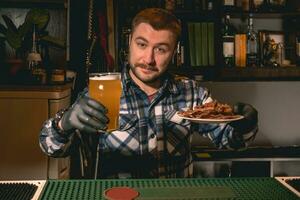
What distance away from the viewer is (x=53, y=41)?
3387mm

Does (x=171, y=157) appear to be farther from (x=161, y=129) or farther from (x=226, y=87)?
(x=226, y=87)

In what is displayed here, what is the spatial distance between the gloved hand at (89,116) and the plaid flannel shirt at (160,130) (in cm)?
49

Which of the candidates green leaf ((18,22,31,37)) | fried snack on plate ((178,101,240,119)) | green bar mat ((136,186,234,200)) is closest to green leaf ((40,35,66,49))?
green leaf ((18,22,31,37))

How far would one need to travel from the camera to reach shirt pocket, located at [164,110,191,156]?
2.00 metres

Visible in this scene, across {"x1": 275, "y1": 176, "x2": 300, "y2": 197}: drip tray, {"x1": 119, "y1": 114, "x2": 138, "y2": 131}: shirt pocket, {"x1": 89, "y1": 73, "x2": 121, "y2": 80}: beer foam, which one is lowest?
{"x1": 275, "y1": 176, "x2": 300, "y2": 197}: drip tray

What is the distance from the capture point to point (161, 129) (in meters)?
1.97

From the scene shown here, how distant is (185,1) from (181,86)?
1397 mm

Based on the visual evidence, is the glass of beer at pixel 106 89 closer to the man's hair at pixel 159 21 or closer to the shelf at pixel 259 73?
the man's hair at pixel 159 21

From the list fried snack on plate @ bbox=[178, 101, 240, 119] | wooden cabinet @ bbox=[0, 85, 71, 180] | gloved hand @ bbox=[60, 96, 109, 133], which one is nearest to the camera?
gloved hand @ bbox=[60, 96, 109, 133]

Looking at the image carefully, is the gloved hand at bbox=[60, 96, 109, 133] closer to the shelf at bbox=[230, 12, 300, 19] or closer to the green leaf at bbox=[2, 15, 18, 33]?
the green leaf at bbox=[2, 15, 18, 33]

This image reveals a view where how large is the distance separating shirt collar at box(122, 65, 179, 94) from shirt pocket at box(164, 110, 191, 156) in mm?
110

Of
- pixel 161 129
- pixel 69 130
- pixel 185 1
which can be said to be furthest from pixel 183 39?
pixel 69 130

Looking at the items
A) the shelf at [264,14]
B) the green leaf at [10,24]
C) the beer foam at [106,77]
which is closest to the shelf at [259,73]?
the shelf at [264,14]

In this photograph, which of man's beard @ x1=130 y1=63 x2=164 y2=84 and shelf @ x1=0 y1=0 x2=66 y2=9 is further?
shelf @ x1=0 y1=0 x2=66 y2=9
